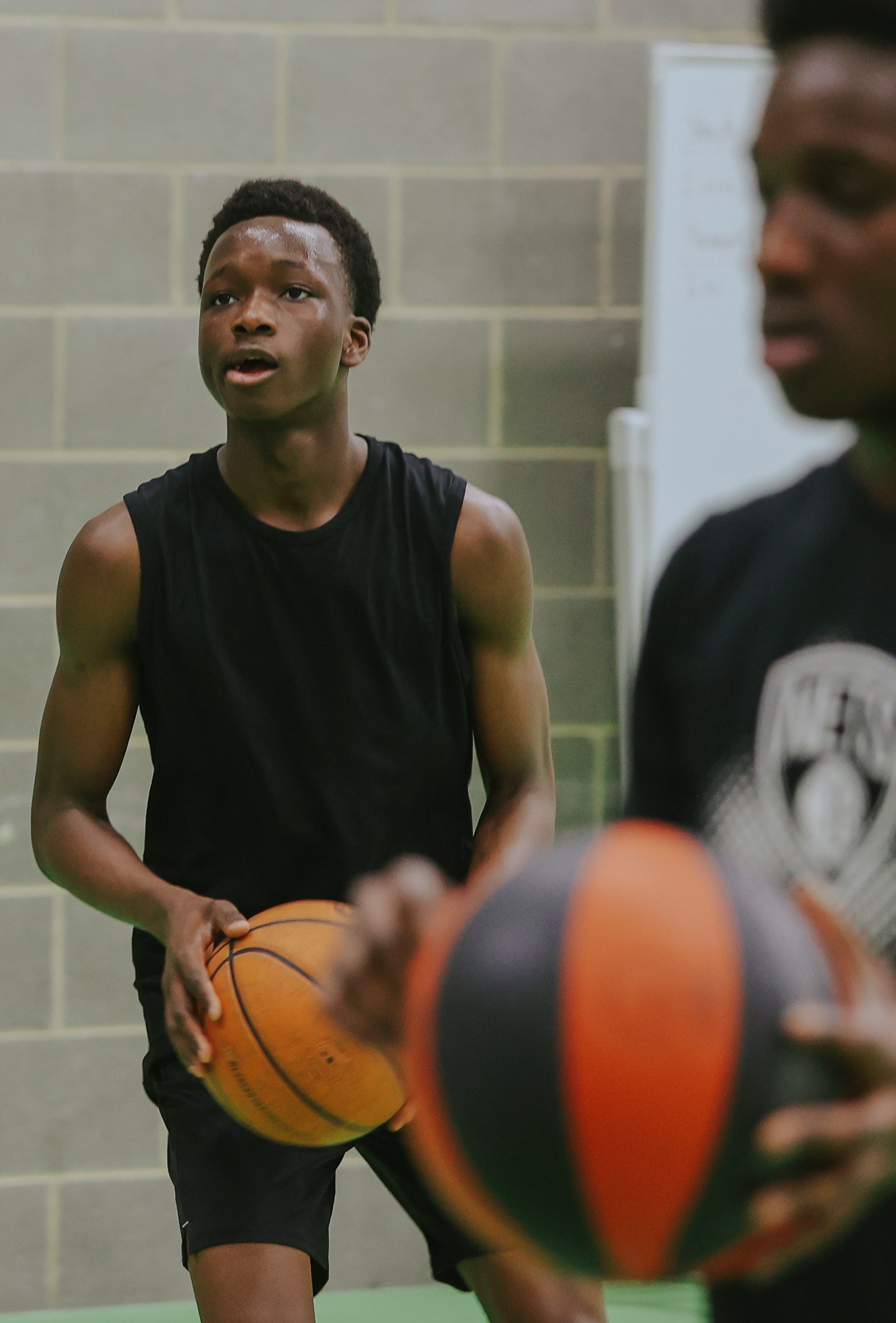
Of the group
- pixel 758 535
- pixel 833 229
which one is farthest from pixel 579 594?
pixel 833 229

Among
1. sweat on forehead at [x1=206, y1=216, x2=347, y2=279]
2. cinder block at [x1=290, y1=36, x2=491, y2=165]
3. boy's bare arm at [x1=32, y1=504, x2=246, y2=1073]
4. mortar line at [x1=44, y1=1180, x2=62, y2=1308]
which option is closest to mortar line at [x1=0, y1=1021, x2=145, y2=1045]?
mortar line at [x1=44, y1=1180, x2=62, y2=1308]

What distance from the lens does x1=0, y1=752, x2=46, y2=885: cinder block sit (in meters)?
3.12

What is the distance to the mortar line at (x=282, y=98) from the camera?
314 centimetres

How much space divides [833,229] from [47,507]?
8.06ft

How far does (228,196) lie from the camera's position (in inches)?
123

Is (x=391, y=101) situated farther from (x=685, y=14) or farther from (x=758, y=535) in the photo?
(x=758, y=535)

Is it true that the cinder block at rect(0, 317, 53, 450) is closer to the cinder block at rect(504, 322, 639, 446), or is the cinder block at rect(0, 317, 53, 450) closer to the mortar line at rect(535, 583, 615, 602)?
the cinder block at rect(504, 322, 639, 446)

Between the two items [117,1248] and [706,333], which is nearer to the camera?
[706,333]

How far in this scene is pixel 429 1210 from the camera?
2.03 metres

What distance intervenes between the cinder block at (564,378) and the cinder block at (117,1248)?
5.75ft

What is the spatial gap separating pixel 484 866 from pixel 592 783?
126cm

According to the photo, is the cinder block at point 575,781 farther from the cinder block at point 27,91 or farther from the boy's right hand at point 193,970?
the cinder block at point 27,91

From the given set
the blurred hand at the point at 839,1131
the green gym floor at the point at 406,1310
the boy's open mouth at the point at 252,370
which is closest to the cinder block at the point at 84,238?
the boy's open mouth at the point at 252,370

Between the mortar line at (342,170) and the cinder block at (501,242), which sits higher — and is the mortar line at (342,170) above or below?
above
